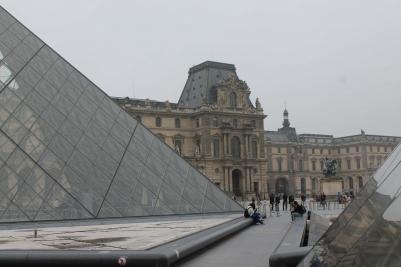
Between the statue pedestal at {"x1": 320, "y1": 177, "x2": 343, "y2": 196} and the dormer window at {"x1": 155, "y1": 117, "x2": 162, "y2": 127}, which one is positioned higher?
the dormer window at {"x1": 155, "y1": 117, "x2": 162, "y2": 127}

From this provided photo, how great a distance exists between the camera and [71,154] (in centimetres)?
1391

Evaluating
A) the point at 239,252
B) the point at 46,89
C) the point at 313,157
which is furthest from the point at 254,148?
the point at 239,252

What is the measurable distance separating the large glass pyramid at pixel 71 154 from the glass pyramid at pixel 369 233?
9194mm

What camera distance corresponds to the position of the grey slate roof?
68312 millimetres

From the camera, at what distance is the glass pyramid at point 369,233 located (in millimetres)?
3566

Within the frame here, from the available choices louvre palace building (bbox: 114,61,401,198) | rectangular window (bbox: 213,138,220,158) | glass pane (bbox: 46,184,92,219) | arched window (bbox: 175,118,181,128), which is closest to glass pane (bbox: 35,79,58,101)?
glass pane (bbox: 46,184,92,219)

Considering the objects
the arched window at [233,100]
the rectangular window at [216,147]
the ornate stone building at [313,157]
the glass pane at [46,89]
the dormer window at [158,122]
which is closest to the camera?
the glass pane at [46,89]

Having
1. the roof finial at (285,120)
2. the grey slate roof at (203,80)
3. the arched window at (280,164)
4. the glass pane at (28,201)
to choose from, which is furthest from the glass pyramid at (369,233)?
the roof finial at (285,120)

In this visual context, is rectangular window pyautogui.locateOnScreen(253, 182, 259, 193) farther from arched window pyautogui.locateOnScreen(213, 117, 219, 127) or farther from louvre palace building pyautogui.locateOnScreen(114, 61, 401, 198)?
arched window pyautogui.locateOnScreen(213, 117, 219, 127)

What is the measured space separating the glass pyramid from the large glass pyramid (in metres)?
9.19

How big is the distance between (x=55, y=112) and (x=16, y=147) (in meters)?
1.91

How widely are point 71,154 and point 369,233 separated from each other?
36.1 feet

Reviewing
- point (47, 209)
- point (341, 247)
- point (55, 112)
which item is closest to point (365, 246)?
point (341, 247)

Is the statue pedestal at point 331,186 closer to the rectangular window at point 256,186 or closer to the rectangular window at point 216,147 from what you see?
the rectangular window at point 216,147
